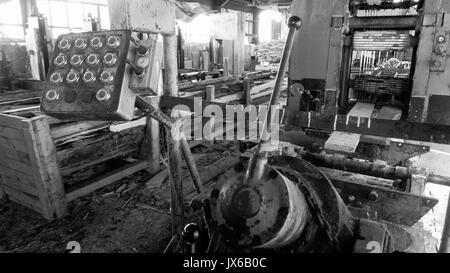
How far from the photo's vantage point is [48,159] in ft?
9.39

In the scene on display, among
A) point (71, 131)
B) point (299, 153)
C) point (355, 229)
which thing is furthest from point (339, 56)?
point (71, 131)

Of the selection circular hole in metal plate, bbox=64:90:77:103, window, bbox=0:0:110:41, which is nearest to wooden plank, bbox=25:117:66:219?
circular hole in metal plate, bbox=64:90:77:103

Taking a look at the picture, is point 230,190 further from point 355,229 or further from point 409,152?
point 409,152

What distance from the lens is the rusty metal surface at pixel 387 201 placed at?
1.92 metres

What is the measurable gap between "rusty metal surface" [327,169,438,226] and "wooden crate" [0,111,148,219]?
243 cm

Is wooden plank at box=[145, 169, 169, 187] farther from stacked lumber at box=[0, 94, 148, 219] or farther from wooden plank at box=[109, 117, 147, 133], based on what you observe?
wooden plank at box=[109, 117, 147, 133]

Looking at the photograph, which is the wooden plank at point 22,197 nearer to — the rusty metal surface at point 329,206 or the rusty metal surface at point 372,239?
the rusty metal surface at point 329,206

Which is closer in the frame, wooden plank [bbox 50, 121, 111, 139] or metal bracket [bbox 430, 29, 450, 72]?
metal bracket [bbox 430, 29, 450, 72]

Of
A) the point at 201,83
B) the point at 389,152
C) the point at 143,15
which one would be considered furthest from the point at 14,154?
the point at 389,152

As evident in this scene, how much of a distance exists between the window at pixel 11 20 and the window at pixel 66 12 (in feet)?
2.01

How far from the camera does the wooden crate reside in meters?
2.79

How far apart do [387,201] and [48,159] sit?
2747 millimetres

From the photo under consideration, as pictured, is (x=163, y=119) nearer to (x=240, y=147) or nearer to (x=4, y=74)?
(x=240, y=147)
